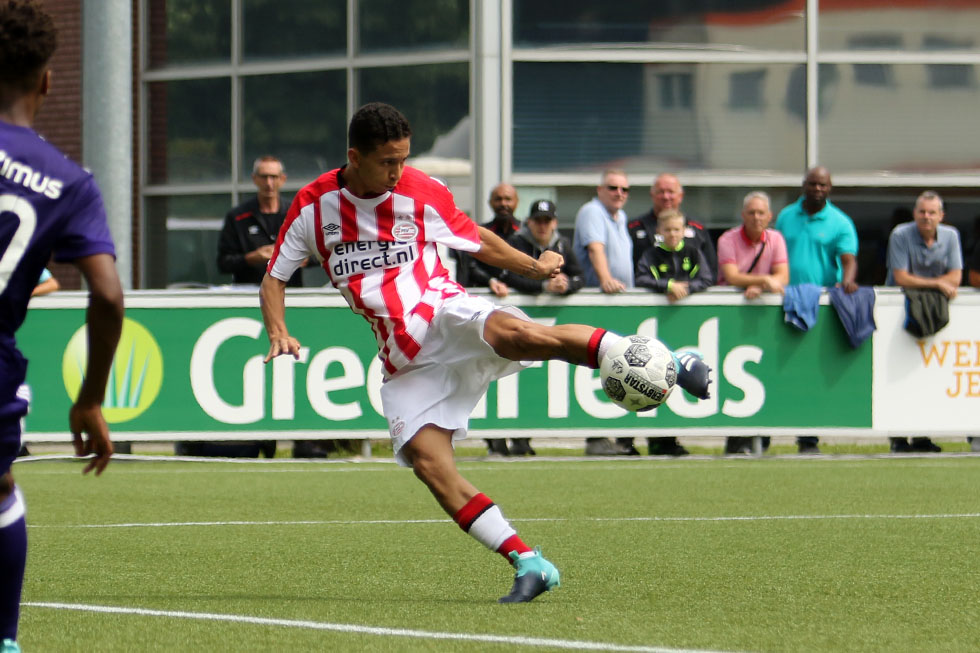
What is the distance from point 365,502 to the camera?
9.98 meters

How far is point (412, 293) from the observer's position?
639cm

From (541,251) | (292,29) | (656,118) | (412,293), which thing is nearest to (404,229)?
(412,293)

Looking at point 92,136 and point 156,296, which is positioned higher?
point 92,136

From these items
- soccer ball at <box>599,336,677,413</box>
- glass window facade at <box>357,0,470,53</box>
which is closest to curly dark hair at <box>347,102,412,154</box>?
soccer ball at <box>599,336,677,413</box>

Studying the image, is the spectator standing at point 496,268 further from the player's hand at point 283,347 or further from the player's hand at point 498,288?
the player's hand at point 283,347

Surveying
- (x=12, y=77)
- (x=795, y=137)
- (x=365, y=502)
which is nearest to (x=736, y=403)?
(x=365, y=502)

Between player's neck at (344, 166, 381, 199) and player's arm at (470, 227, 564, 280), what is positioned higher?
player's neck at (344, 166, 381, 199)

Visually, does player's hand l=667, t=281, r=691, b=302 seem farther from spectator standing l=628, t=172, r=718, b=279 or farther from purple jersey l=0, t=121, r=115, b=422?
purple jersey l=0, t=121, r=115, b=422

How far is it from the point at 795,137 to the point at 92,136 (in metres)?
7.32

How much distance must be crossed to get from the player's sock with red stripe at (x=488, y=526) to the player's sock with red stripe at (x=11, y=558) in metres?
2.09

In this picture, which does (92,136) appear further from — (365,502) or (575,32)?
(365,502)

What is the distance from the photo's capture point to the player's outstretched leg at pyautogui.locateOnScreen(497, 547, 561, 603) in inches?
232

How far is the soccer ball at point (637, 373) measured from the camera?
5.82 metres

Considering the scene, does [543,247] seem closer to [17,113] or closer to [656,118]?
[656,118]
